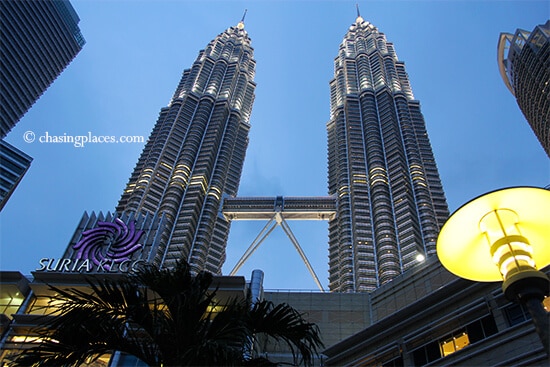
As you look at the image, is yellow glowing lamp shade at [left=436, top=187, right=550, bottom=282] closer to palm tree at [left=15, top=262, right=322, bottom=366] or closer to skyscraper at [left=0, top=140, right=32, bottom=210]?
palm tree at [left=15, top=262, right=322, bottom=366]

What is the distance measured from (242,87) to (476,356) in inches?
5240

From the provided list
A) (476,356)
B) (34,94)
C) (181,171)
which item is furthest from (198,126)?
(476,356)

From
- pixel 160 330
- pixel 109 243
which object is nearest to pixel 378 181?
pixel 109 243

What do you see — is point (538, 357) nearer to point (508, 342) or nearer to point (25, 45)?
point (508, 342)

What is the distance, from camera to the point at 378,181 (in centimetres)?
10294

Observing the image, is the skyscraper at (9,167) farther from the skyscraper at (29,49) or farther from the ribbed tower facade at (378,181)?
the ribbed tower facade at (378,181)

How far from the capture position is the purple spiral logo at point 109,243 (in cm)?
3767

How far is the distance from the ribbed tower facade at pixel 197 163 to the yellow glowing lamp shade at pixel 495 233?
262 feet

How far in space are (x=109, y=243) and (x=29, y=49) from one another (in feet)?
346

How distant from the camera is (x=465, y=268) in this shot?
6094 mm

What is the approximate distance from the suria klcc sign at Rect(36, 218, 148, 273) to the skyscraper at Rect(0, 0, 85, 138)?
302 feet

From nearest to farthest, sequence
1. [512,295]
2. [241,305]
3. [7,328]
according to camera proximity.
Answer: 1. [512,295]
2. [241,305]
3. [7,328]

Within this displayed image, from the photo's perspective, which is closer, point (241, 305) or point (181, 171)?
point (241, 305)

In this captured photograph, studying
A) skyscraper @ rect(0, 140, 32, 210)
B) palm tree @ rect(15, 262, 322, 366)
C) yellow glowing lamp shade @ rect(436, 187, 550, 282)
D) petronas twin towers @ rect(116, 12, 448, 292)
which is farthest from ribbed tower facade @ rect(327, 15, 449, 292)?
yellow glowing lamp shade @ rect(436, 187, 550, 282)
